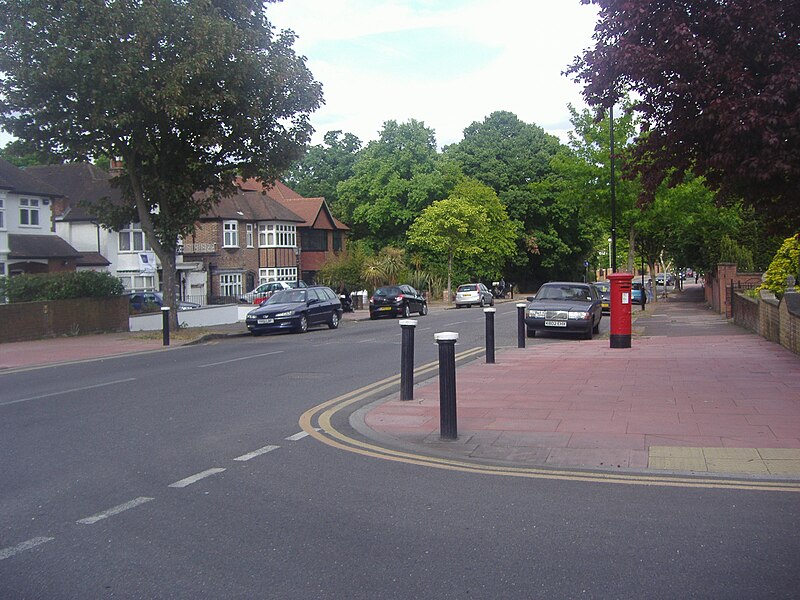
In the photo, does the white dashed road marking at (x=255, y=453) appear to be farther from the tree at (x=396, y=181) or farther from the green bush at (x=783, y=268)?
the tree at (x=396, y=181)

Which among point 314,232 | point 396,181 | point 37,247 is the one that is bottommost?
point 37,247

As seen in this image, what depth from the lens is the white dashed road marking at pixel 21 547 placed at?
4875mm

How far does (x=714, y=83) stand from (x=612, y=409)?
4.39m

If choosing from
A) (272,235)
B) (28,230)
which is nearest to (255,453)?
(28,230)

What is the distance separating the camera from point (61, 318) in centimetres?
2431

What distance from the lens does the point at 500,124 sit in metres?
66.2

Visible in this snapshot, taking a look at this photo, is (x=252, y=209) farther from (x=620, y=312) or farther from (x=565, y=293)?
(x=620, y=312)

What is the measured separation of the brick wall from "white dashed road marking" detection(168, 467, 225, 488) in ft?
59.3

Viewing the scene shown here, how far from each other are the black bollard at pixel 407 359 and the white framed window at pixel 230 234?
1636 inches

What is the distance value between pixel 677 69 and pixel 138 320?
22.2m

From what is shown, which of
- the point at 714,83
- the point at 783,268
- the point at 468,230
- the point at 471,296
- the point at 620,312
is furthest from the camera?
the point at 468,230

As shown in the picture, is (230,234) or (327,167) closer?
(230,234)

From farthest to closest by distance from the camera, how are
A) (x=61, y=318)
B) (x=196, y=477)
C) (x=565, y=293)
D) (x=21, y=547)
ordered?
(x=61, y=318) → (x=565, y=293) → (x=196, y=477) → (x=21, y=547)

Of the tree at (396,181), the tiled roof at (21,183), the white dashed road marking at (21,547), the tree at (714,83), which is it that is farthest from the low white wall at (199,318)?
the tree at (396,181)
